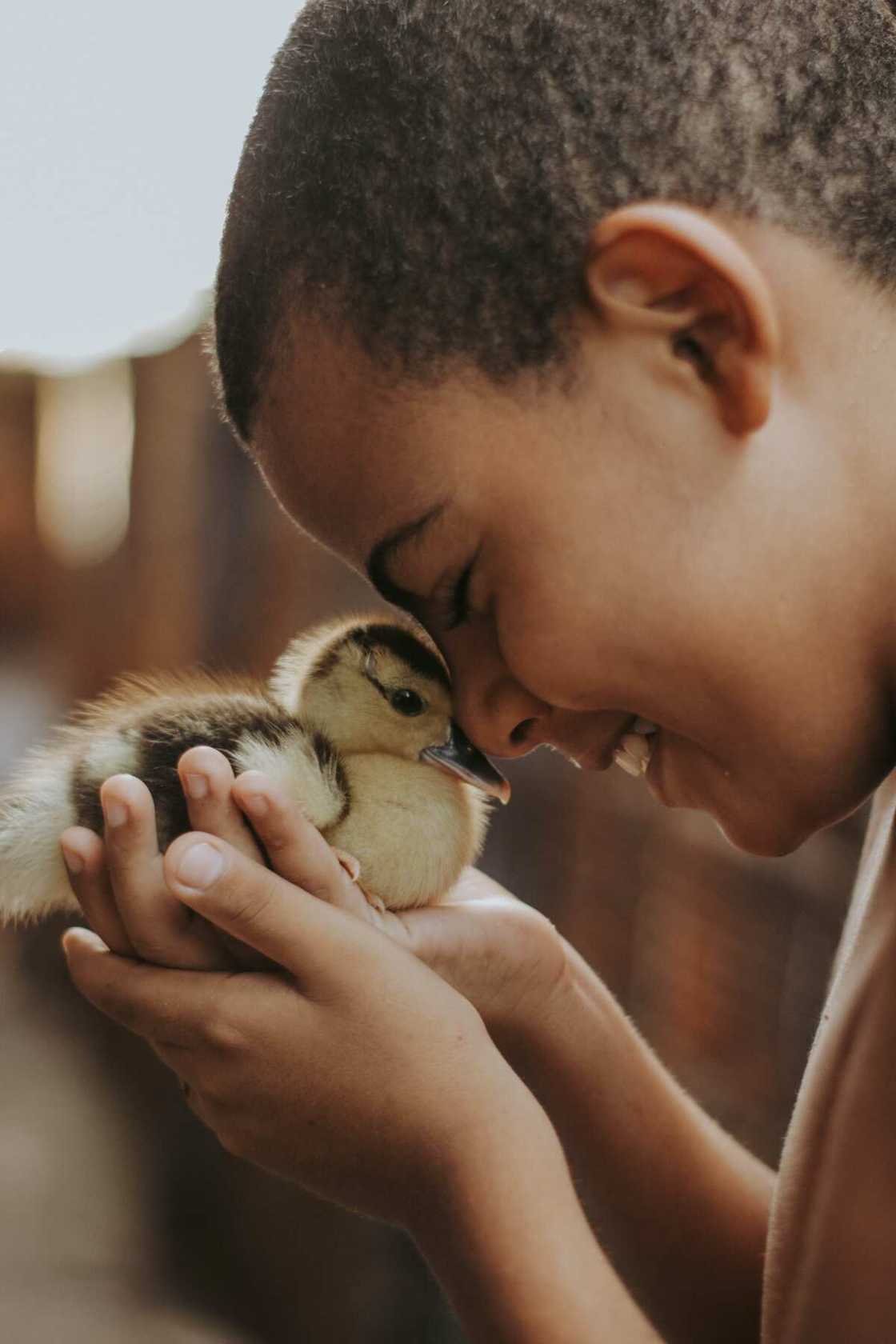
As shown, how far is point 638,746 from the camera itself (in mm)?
1097

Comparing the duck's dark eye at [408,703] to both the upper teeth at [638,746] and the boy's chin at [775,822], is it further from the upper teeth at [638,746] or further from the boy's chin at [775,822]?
the boy's chin at [775,822]

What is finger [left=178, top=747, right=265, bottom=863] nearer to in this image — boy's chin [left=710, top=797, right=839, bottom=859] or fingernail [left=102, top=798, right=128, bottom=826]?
fingernail [left=102, top=798, right=128, bottom=826]

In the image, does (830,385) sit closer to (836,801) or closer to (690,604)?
(690,604)

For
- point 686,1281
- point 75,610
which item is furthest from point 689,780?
point 75,610

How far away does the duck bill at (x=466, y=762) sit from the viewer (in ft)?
4.19

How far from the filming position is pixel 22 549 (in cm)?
691

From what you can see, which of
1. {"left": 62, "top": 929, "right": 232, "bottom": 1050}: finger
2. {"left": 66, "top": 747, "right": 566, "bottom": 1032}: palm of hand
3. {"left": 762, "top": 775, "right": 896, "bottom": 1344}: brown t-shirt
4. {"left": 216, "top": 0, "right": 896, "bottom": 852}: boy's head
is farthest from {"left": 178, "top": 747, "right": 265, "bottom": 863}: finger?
{"left": 762, "top": 775, "right": 896, "bottom": 1344}: brown t-shirt

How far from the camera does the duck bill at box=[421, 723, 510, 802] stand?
1.28 m

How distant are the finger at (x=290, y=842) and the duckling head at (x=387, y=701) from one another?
233 mm

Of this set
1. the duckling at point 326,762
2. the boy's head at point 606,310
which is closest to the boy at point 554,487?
the boy's head at point 606,310

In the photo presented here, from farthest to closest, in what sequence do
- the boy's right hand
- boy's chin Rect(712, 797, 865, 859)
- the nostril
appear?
the boy's right hand, the nostril, boy's chin Rect(712, 797, 865, 859)

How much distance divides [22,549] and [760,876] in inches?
204

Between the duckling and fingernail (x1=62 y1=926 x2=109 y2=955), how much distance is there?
58 millimetres

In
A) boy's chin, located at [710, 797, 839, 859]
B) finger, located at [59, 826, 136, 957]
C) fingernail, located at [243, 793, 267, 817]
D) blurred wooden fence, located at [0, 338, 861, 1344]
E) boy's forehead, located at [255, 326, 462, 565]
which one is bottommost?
blurred wooden fence, located at [0, 338, 861, 1344]
